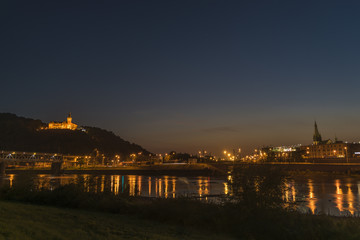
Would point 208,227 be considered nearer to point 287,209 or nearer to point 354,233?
point 287,209

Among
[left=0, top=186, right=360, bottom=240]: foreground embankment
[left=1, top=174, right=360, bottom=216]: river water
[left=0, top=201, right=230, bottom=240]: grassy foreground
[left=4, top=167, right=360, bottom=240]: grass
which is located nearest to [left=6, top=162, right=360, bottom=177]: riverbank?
[left=1, top=174, right=360, bottom=216]: river water

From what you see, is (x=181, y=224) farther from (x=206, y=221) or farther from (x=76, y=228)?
(x=76, y=228)

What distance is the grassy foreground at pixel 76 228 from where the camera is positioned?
32.7 feet

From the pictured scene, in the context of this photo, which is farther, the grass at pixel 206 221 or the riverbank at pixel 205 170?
the riverbank at pixel 205 170

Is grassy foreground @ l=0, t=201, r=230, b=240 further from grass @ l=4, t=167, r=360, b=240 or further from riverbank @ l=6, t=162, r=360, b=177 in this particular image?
riverbank @ l=6, t=162, r=360, b=177

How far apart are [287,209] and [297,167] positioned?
289 feet

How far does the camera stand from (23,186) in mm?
22562

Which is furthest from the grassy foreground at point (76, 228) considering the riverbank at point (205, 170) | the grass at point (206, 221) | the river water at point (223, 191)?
the riverbank at point (205, 170)

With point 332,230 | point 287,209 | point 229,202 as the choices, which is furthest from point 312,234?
point 229,202

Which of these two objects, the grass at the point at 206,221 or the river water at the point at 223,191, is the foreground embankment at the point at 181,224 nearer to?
the grass at the point at 206,221

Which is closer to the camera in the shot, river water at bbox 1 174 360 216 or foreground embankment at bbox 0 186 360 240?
foreground embankment at bbox 0 186 360 240

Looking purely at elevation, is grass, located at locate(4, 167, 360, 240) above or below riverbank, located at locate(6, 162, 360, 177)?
above

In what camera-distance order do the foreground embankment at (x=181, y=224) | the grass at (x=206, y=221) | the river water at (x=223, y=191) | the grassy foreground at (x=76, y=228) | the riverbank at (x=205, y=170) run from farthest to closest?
the riverbank at (x=205, y=170) < the river water at (x=223, y=191) < the grass at (x=206, y=221) < the foreground embankment at (x=181, y=224) < the grassy foreground at (x=76, y=228)

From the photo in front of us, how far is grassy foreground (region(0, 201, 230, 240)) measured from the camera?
9.97 m
